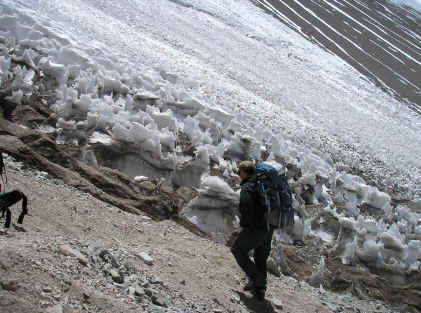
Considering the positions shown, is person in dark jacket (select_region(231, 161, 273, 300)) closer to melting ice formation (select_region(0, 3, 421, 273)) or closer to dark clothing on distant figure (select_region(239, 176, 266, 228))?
dark clothing on distant figure (select_region(239, 176, 266, 228))

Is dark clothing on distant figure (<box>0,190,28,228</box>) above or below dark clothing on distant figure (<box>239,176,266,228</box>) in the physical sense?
below

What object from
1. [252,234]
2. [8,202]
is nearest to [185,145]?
[252,234]

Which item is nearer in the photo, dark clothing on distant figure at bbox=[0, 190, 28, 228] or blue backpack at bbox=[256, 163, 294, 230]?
dark clothing on distant figure at bbox=[0, 190, 28, 228]

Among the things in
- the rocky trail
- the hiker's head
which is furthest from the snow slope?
the hiker's head

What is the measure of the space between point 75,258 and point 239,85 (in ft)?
33.1

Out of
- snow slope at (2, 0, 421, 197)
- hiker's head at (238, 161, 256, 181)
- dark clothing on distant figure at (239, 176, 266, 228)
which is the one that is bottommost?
snow slope at (2, 0, 421, 197)

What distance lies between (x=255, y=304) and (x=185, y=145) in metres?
3.54

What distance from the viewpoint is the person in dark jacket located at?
162 inches

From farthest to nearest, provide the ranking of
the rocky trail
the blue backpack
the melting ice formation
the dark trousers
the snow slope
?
the snow slope → the melting ice formation → the dark trousers → the blue backpack → the rocky trail

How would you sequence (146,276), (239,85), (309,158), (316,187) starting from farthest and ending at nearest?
1. (239,85)
2. (309,158)
3. (316,187)
4. (146,276)

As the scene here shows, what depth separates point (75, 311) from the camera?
262 centimetres

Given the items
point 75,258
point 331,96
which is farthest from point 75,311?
A: point 331,96

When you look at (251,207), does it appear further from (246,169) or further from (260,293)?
(260,293)

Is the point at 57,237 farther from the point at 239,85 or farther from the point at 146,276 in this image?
the point at 239,85
